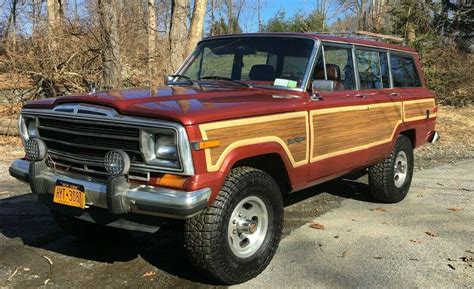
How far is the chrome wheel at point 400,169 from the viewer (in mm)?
6504

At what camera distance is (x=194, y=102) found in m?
3.90

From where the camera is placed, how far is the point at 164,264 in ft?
14.5

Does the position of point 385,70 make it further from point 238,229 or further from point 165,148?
point 165,148

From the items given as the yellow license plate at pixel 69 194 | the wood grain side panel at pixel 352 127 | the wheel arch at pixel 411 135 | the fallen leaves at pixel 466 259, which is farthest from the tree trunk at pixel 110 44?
the fallen leaves at pixel 466 259

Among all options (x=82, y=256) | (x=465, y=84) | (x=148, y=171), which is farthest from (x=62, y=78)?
(x=465, y=84)

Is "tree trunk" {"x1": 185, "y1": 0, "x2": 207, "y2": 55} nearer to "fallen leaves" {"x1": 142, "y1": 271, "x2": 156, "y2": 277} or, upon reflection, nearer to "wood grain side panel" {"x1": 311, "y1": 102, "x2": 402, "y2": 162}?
"wood grain side panel" {"x1": 311, "y1": 102, "x2": 402, "y2": 162}

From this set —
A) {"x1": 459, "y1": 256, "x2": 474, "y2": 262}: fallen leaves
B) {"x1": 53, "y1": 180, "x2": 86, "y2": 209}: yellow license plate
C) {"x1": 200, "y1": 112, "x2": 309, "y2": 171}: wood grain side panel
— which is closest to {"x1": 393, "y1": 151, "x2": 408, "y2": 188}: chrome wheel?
{"x1": 459, "y1": 256, "x2": 474, "y2": 262}: fallen leaves

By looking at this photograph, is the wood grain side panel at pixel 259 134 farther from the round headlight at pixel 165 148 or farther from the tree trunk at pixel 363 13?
the tree trunk at pixel 363 13

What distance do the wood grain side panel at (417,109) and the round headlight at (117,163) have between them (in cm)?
403

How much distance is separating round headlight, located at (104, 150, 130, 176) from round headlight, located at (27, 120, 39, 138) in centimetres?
119

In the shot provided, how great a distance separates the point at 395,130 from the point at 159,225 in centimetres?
358

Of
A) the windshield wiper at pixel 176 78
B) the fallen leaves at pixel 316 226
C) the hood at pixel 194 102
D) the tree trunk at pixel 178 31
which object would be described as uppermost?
the tree trunk at pixel 178 31

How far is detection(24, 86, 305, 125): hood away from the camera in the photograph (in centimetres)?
352

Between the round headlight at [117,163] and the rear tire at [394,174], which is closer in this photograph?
the round headlight at [117,163]
